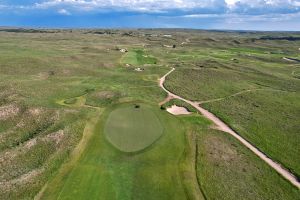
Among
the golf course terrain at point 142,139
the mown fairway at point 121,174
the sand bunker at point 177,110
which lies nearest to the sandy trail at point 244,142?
the golf course terrain at point 142,139

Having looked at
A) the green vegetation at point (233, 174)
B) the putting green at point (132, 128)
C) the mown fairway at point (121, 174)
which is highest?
the putting green at point (132, 128)

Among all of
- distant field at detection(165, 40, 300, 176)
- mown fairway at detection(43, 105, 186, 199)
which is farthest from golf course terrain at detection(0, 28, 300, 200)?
distant field at detection(165, 40, 300, 176)

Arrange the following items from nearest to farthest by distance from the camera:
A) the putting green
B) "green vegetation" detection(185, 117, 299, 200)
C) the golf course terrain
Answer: the golf course terrain → "green vegetation" detection(185, 117, 299, 200) → the putting green

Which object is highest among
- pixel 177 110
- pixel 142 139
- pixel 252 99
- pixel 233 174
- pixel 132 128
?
pixel 132 128

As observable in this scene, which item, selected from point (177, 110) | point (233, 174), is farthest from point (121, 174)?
point (177, 110)

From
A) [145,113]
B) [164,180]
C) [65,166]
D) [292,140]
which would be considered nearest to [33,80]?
[145,113]

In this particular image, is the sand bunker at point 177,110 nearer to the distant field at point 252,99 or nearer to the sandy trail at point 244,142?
the sandy trail at point 244,142

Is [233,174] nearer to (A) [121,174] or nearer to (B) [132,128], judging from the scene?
(A) [121,174]

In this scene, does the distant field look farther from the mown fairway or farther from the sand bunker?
the mown fairway

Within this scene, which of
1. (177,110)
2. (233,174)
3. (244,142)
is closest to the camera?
(233,174)
